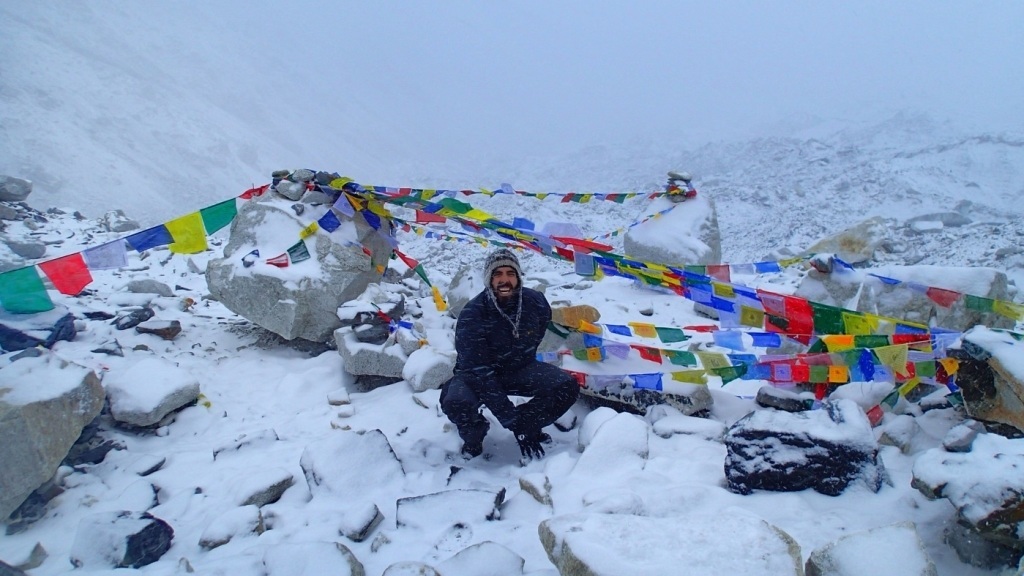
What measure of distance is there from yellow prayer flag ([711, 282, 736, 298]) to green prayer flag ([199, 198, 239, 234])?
4.35 metres

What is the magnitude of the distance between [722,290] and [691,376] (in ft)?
2.49

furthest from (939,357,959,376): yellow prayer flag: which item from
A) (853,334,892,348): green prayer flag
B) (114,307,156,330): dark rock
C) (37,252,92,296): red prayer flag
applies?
(114,307,156,330): dark rock

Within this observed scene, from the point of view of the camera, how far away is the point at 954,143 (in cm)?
1764

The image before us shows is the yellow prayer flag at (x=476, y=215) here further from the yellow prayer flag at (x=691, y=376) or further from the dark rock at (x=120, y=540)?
the dark rock at (x=120, y=540)

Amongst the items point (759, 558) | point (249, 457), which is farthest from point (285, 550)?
point (759, 558)

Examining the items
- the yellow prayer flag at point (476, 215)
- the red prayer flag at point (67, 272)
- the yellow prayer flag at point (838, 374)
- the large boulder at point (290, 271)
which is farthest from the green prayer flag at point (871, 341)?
the red prayer flag at point (67, 272)

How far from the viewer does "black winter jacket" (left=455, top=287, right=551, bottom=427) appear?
3.34m

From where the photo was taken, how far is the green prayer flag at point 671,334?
411 centimetres

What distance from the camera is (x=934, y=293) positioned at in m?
4.01

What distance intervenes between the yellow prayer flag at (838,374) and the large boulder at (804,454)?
57cm

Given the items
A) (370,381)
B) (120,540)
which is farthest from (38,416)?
(370,381)

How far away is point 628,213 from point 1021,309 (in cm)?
1508

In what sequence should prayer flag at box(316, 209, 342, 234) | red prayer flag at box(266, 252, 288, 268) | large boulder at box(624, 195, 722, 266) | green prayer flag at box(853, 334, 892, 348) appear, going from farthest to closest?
large boulder at box(624, 195, 722, 266)
prayer flag at box(316, 209, 342, 234)
red prayer flag at box(266, 252, 288, 268)
green prayer flag at box(853, 334, 892, 348)

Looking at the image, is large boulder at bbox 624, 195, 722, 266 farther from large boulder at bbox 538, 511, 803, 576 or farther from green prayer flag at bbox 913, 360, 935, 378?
large boulder at bbox 538, 511, 803, 576
